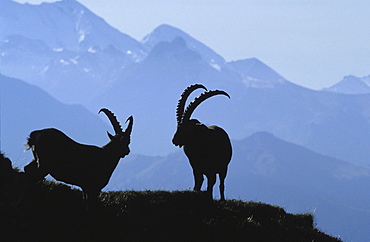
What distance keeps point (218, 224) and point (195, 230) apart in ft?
2.99

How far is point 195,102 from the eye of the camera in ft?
52.6

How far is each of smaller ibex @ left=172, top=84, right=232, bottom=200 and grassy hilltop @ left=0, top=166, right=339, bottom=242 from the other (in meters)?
0.96

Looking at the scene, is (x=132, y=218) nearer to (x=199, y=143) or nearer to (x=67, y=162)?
(x=67, y=162)

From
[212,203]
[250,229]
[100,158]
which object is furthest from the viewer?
[212,203]

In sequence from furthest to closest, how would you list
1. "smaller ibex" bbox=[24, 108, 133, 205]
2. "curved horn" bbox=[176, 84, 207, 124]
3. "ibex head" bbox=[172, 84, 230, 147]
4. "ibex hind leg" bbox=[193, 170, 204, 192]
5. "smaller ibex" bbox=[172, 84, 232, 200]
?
"ibex hind leg" bbox=[193, 170, 204, 192] < "curved horn" bbox=[176, 84, 207, 124] < "smaller ibex" bbox=[172, 84, 232, 200] < "ibex head" bbox=[172, 84, 230, 147] < "smaller ibex" bbox=[24, 108, 133, 205]

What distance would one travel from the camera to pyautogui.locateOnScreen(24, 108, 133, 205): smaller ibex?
38.0 feet

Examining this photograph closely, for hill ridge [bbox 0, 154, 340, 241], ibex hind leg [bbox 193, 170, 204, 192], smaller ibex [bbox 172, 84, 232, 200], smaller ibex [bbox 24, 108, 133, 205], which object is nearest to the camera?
hill ridge [bbox 0, 154, 340, 241]

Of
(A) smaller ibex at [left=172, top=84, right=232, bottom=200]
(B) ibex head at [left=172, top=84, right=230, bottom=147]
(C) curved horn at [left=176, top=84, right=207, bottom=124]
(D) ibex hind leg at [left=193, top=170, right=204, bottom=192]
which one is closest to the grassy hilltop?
(D) ibex hind leg at [left=193, top=170, right=204, bottom=192]

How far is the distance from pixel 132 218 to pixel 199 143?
4.29 meters

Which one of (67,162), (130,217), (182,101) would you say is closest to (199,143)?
(182,101)

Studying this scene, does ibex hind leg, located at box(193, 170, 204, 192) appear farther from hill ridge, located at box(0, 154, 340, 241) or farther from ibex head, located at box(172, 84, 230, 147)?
ibex head, located at box(172, 84, 230, 147)

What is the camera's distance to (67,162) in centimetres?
1179

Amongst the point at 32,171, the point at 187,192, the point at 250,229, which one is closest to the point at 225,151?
the point at 187,192

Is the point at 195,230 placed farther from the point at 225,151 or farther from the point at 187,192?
the point at 225,151
